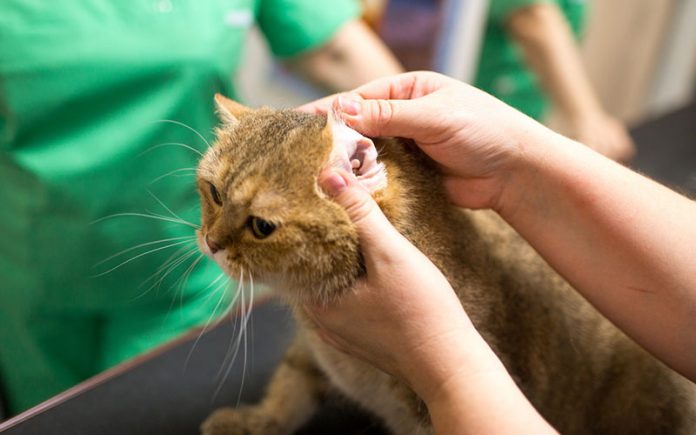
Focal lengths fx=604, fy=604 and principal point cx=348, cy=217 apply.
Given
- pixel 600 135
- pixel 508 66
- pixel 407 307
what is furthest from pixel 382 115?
pixel 508 66

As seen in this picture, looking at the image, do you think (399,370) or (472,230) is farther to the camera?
(472,230)

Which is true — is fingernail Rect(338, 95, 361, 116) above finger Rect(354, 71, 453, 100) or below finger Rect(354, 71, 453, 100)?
above

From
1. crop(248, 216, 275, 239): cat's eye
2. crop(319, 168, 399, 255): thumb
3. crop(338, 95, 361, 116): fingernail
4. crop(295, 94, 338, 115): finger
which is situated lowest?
crop(248, 216, 275, 239): cat's eye

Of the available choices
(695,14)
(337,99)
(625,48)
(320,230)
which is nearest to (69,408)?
(320,230)

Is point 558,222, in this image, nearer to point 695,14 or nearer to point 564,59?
point 564,59

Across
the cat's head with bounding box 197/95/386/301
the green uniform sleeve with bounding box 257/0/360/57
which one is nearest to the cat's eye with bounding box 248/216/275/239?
the cat's head with bounding box 197/95/386/301

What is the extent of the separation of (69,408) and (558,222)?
31.2 inches

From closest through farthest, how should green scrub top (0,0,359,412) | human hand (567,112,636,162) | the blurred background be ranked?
green scrub top (0,0,359,412)
human hand (567,112,636,162)
the blurred background

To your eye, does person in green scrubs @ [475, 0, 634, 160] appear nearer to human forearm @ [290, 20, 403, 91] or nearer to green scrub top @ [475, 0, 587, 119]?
green scrub top @ [475, 0, 587, 119]

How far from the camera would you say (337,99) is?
0.84m

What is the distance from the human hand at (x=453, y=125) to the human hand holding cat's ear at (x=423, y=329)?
111 mm

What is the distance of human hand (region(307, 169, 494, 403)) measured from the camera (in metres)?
0.71

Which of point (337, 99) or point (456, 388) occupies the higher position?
point (337, 99)

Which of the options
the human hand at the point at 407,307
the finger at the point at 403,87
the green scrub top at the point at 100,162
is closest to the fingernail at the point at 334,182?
the human hand at the point at 407,307
